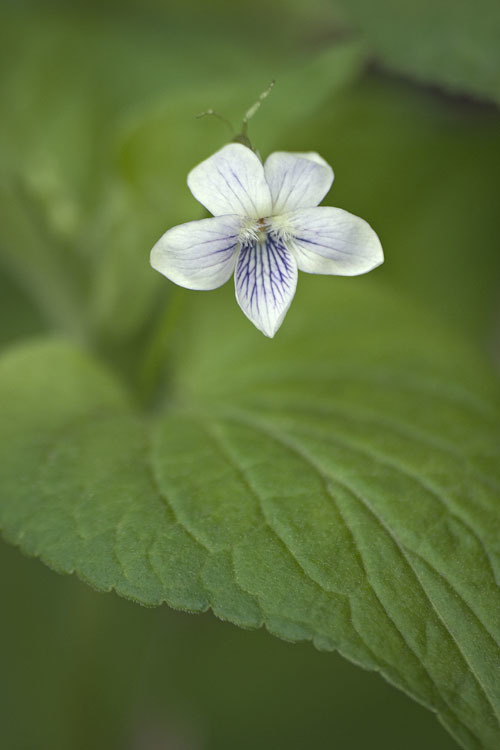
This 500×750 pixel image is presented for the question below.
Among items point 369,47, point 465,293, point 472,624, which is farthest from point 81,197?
point 472,624

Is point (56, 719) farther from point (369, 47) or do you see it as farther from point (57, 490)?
point (369, 47)

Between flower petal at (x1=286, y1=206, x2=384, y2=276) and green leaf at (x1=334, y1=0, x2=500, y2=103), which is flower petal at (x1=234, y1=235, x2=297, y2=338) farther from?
green leaf at (x1=334, y1=0, x2=500, y2=103)

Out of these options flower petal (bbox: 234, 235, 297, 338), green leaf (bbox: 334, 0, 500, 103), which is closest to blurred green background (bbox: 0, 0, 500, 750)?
green leaf (bbox: 334, 0, 500, 103)

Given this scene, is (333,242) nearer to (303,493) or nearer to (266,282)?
(266,282)

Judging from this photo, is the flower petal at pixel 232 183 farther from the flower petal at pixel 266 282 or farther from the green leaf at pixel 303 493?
the green leaf at pixel 303 493

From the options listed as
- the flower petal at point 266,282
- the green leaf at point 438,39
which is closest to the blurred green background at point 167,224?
the green leaf at point 438,39
